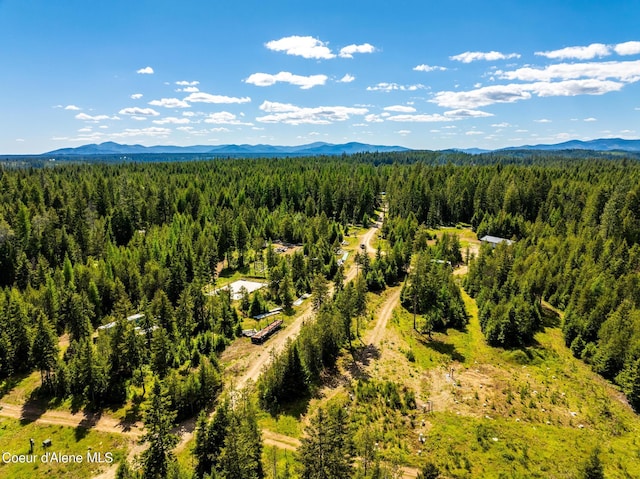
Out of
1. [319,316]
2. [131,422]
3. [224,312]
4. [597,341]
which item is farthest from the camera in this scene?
[224,312]

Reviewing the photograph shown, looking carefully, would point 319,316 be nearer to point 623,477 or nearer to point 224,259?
point 623,477

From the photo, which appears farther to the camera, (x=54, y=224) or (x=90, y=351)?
(x=54, y=224)

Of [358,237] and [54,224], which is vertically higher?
[54,224]

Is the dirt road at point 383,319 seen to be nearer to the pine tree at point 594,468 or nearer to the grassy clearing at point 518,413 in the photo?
the grassy clearing at point 518,413

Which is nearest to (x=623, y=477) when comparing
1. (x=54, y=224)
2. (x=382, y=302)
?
(x=382, y=302)

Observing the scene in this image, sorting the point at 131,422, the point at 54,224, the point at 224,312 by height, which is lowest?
the point at 131,422

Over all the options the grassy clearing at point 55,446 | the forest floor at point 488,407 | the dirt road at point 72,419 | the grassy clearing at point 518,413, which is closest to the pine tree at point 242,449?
the forest floor at point 488,407

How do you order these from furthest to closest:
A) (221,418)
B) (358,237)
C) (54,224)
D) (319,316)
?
(358,237) < (54,224) < (319,316) < (221,418)
